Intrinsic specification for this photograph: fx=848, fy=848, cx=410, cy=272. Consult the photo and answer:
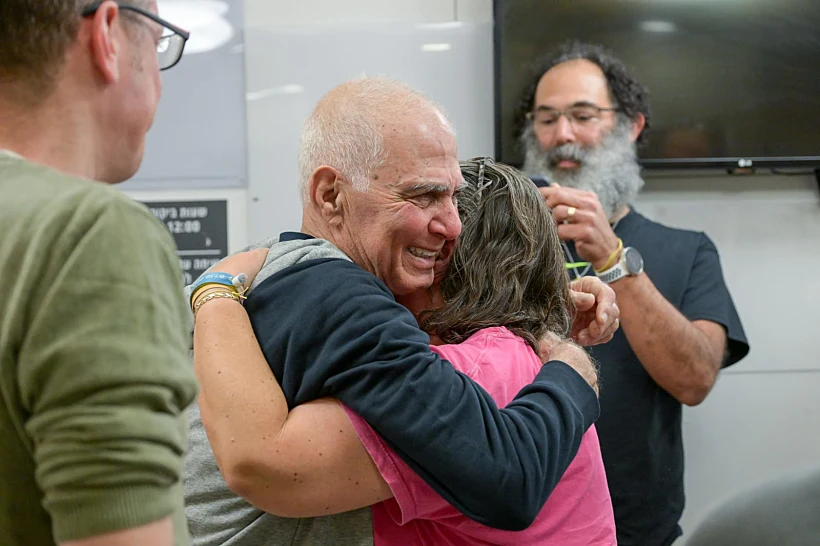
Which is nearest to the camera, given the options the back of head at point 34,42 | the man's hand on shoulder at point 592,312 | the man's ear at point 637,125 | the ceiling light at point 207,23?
the back of head at point 34,42

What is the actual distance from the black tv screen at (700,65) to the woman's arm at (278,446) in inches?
67.3

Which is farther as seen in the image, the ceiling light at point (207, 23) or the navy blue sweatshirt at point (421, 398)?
the ceiling light at point (207, 23)

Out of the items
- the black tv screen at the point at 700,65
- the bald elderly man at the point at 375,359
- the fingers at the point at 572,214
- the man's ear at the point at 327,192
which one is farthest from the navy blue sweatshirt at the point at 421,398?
the black tv screen at the point at 700,65

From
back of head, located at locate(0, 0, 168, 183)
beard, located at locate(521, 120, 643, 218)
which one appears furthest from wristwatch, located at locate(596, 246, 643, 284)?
back of head, located at locate(0, 0, 168, 183)

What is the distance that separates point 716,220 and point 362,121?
6.14 feet

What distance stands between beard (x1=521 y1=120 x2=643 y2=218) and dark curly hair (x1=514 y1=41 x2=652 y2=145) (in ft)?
0.22

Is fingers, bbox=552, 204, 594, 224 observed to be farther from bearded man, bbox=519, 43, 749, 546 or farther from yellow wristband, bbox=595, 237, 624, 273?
yellow wristband, bbox=595, 237, 624, 273

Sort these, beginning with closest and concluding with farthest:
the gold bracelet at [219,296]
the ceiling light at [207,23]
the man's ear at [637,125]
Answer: the gold bracelet at [219,296], the man's ear at [637,125], the ceiling light at [207,23]

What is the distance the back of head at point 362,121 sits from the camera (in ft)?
3.76

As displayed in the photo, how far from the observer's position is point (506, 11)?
257 centimetres

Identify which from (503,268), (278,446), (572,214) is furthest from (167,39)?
(572,214)

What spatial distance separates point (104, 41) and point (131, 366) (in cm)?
29

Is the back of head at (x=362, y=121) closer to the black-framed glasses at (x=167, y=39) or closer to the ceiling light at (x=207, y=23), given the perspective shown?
the black-framed glasses at (x=167, y=39)

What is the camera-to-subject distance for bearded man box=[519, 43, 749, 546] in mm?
2053
